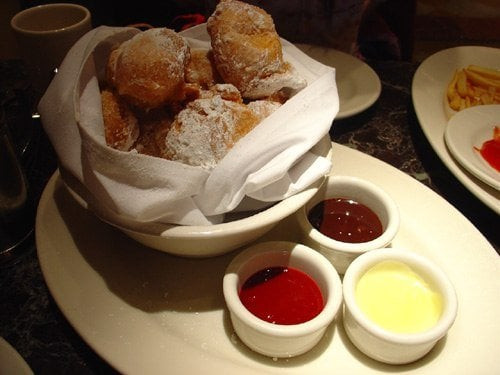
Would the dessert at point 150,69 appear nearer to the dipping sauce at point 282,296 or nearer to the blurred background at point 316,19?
the dipping sauce at point 282,296

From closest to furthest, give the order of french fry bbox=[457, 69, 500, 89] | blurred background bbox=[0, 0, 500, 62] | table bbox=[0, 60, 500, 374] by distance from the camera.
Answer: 1. table bbox=[0, 60, 500, 374]
2. french fry bbox=[457, 69, 500, 89]
3. blurred background bbox=[0, 0, 500, 62]

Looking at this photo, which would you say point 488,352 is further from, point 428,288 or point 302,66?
point 302,66

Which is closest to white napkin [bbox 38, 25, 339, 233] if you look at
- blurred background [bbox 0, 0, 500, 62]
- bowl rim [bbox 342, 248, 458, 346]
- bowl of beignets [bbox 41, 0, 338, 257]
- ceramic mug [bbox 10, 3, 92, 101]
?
bowl of beignets [bbox 41, 0, 338, 257]

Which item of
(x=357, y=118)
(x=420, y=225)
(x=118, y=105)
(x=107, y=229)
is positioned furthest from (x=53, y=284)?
(x=357, y=118)

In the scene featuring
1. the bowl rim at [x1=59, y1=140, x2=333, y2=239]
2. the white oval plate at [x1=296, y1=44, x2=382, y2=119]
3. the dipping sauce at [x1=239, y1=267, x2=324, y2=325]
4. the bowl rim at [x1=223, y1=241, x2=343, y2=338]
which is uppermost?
the bowl rim at [x1=59, y1=140, x2=333, y2=239]

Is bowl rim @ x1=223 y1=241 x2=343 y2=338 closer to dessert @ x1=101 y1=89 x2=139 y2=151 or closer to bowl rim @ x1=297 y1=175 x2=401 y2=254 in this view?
bowl rim @ x1=297 y1=175 x2=401 y2=254

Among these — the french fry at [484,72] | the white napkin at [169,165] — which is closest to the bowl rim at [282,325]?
the white napkin at [169,165]
